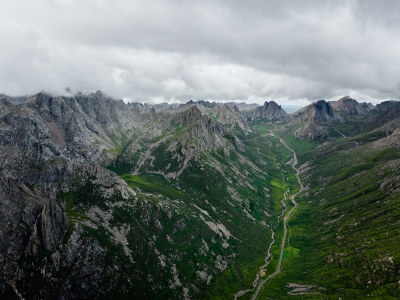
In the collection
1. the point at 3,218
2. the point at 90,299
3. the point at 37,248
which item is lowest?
the point at 90,299

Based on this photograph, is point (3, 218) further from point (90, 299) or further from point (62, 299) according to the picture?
point (90, 299)

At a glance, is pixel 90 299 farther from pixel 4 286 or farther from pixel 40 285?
pixel 4 286

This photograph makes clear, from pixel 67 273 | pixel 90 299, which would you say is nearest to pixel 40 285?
pixel 67 273

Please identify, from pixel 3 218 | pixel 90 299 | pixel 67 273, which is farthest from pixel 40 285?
pixel 3 218

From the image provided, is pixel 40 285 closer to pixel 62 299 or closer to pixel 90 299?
pixel 62 299

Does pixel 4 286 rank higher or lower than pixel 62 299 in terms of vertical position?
higher

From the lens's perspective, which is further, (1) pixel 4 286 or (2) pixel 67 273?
(2) pixel 67 273

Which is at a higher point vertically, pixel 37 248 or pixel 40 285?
pixel 37 248

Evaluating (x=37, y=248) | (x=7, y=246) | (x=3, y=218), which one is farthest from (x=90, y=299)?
(x=3, y=218)

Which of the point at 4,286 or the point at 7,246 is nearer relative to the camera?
the point at 4,286
